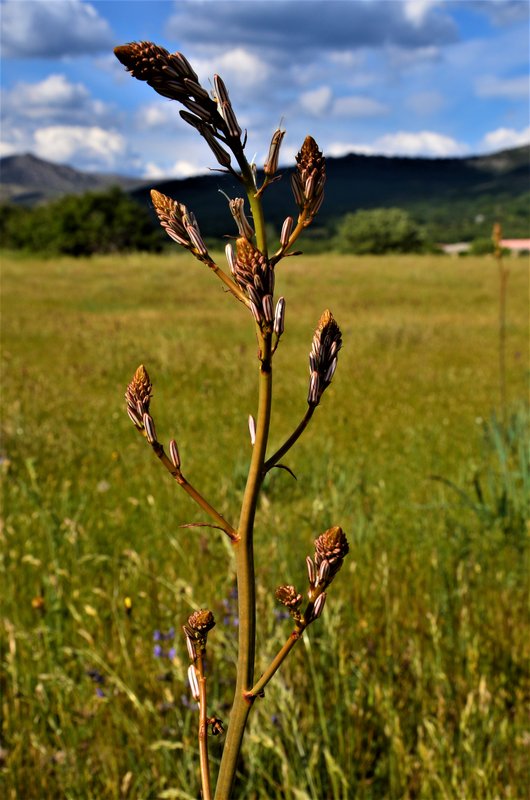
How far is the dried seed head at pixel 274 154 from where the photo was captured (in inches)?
30.0

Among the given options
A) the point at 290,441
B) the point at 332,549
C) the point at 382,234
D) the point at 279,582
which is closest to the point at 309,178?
the point at 290,441

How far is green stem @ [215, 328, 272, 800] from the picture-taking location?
678 mm

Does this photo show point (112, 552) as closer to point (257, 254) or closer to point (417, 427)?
point (257, 254)

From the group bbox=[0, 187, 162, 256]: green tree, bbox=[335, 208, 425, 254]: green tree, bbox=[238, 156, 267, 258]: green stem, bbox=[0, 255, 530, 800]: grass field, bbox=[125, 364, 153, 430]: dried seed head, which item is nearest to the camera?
bbox=[238, 156, 267, 258]: green stem

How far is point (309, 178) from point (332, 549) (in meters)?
0.38

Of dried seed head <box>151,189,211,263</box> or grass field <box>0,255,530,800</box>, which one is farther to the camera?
grass field <box>0,255,530,800</box>

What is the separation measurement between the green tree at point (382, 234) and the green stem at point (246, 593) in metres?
61.6

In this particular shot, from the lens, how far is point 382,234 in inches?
2603

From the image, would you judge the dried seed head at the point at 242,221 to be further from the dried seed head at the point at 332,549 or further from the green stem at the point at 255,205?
the dried seed head at the point at 332,549

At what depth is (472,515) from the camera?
443 cm

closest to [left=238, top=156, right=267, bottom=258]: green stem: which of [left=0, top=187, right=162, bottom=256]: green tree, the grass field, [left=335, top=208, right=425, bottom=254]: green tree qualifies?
the grass field

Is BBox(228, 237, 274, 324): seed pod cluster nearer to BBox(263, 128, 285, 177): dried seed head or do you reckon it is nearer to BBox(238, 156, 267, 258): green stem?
BBox(238, 156, 267, 258): green stem

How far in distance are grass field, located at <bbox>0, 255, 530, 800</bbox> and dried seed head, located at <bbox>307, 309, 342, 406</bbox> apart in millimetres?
1465

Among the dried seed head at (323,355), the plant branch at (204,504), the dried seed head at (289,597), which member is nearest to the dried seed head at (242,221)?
the dried seed head at (323,355)
